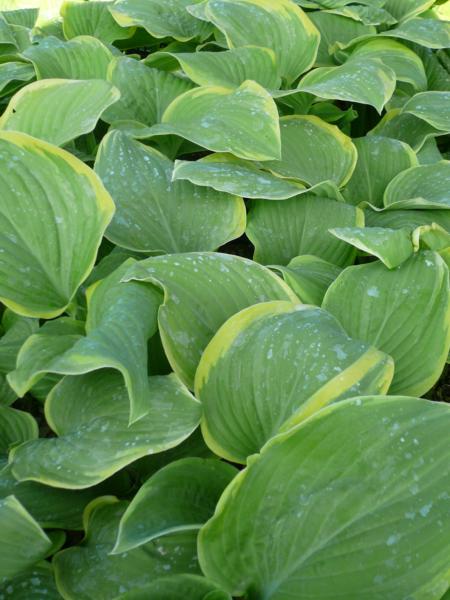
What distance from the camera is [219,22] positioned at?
171cm

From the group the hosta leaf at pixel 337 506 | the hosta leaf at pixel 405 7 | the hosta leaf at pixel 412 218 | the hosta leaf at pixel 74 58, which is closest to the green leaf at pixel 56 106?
the hosta leaf at pixel 74 58

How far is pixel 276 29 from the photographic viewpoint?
1748 mm

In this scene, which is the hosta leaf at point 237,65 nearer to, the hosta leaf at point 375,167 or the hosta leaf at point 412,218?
the hosta leaf at point 375,167

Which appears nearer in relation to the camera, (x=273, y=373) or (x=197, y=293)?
(x=273, y=373)

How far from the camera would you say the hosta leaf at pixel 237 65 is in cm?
163

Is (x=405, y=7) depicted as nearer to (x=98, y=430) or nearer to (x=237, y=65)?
(x=237, y=65)

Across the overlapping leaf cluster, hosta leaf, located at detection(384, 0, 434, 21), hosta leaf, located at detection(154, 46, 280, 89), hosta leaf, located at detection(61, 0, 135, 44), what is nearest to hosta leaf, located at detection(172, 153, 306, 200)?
the overlapping leaf cluster

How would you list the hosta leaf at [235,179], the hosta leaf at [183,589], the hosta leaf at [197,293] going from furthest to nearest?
the hosta leaf at [235,179] < the hosta leaf at [197,293] < the hosta leaf at [183,589]

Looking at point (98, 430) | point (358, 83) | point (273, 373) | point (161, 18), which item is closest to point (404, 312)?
point (273, 373)

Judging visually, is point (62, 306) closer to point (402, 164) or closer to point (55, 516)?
point (55, 516)

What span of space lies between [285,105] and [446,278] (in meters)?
0.80

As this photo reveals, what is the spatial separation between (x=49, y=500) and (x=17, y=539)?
0.45 ft

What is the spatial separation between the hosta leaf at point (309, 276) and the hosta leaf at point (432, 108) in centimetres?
54

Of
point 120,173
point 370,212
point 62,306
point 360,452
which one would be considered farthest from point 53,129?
point 360,452
